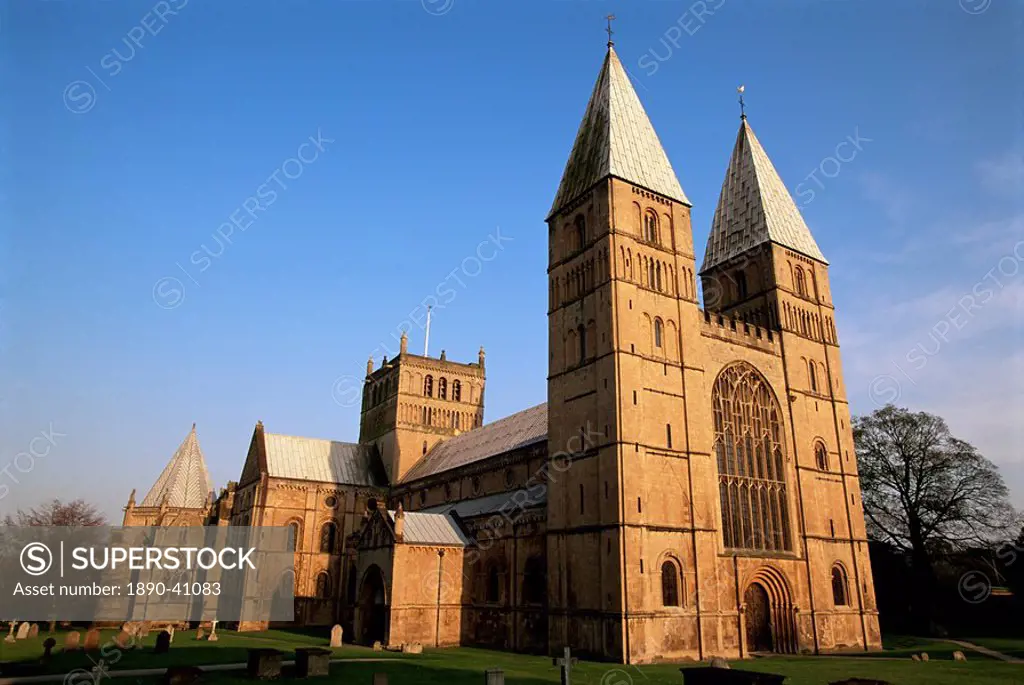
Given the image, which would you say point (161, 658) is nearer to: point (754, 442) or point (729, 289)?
point (754, 442)

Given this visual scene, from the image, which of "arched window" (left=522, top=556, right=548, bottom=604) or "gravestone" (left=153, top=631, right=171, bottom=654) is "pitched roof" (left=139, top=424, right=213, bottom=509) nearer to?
"gravestone" (left=153, top=631, right=171, bottom=654)

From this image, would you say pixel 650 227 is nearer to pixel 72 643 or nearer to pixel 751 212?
pixel 751 212

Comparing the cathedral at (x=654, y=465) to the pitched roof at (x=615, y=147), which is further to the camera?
the pitched roof at (x=615, y=147)

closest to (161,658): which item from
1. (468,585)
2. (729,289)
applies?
(468,585)

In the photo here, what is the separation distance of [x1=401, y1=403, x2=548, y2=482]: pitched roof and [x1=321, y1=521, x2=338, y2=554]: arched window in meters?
6.99

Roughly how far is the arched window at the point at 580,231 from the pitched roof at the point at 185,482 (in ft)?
163

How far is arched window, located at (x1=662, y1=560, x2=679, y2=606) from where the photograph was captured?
29.7 meters

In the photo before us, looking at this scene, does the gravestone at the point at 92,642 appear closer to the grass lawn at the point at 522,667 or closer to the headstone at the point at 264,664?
the grass lawn at the point at 522,667

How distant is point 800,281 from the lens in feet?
139

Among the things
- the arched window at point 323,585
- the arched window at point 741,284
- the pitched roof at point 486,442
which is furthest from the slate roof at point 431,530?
the arched window at point 741,284

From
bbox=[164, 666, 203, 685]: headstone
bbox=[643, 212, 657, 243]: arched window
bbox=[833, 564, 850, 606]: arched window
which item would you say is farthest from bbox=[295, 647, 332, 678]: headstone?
bbox=[833, 564, 850, 606]: arched window

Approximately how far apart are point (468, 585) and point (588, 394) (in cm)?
1465

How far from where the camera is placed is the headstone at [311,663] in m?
21.4

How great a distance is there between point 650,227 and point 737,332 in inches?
307
